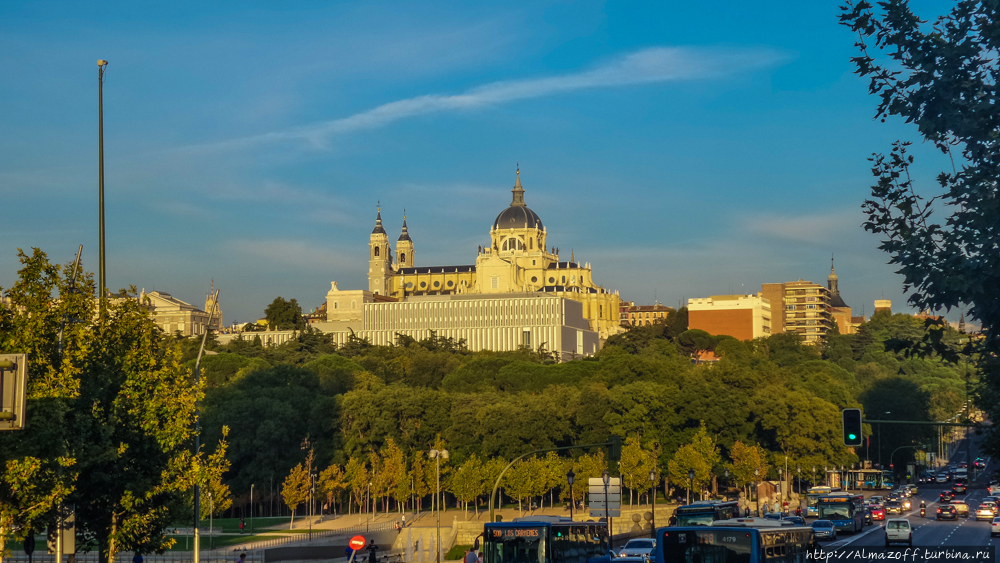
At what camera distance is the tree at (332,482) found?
95938mm

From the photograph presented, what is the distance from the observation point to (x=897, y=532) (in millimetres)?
49375

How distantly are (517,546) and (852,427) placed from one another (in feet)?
38.4

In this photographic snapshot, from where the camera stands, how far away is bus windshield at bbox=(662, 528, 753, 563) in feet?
90.2

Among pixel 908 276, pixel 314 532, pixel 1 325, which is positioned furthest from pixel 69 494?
pixel 314 532

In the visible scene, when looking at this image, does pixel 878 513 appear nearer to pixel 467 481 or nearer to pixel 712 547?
pixel 467 481

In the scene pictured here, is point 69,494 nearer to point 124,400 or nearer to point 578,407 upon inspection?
point 124,400

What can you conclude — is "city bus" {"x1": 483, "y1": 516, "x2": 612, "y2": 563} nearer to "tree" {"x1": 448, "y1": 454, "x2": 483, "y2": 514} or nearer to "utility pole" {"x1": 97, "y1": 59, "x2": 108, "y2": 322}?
"utility pole" {"x1": 97, "y1": 59, "x2": 108, "y2": 322}

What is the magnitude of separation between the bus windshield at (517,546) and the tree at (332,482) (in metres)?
63.3

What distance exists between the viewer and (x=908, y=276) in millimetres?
20344

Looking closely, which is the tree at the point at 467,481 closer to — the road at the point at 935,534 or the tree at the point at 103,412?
the road at the point at 935,534

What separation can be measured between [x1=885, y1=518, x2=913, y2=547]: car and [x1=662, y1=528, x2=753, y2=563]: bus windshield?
24.7m

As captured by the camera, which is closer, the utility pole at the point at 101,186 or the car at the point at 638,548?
the utility pole at the point at 101,186

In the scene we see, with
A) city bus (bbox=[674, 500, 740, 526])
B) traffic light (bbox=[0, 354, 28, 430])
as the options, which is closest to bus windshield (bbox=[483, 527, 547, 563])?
city bus (bbox=[674, 500, 740, 526])

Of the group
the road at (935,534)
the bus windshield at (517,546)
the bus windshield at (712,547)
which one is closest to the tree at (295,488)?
the road at (935,534)
